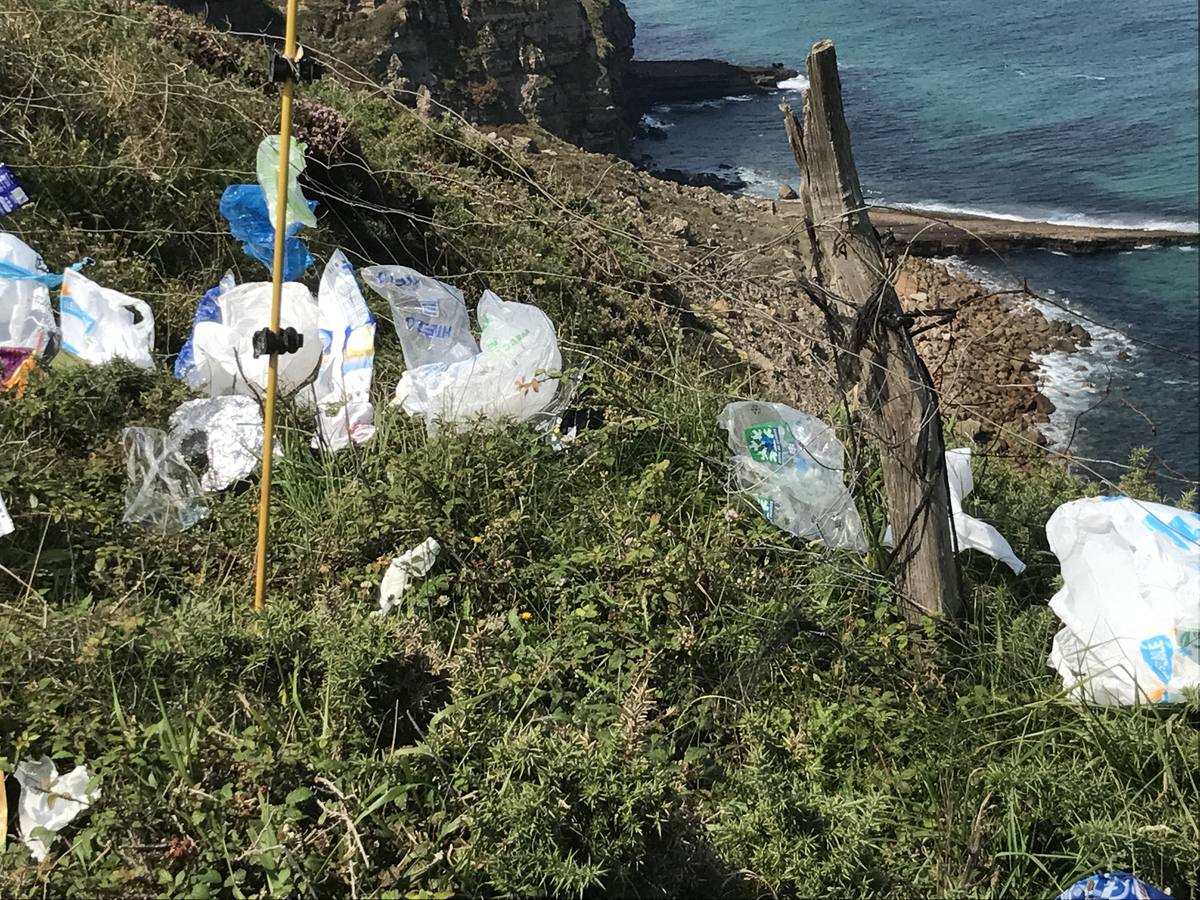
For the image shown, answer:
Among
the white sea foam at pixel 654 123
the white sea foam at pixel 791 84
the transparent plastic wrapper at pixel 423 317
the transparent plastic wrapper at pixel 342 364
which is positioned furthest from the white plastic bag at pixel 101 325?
the white sea foam at pixel 791 84

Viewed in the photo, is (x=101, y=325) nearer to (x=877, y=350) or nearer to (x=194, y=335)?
(x=194, y=335)

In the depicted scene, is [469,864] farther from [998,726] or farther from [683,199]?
[683,199]

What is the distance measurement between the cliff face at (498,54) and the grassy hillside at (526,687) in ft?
72.4

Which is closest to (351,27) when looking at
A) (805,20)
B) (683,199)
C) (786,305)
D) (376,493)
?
(683,199)

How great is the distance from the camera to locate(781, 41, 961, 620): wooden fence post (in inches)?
91.5

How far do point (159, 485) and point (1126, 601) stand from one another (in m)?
2.77

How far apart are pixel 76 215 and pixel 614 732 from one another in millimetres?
3216

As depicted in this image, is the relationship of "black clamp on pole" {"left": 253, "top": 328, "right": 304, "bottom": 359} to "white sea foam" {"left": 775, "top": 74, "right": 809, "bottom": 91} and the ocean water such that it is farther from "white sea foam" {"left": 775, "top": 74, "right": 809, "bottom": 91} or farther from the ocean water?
"white sea foam" {"left": 775, "top": 74, "right": 809, "bottom": 91}

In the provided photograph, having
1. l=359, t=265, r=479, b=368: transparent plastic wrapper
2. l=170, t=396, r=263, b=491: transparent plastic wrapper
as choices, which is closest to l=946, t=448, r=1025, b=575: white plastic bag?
l=359, t=265, r=479, b=368: transparent plastic wrapper

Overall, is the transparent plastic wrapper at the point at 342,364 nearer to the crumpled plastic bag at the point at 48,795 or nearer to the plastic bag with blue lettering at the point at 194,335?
the plastic bag with blue lettering at the point at 194,335

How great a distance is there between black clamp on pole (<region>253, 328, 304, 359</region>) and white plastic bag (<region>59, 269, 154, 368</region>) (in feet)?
3.71

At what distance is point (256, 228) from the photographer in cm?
355

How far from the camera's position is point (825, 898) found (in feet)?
6.23

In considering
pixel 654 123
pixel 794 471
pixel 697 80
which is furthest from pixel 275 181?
pixel 697 80
